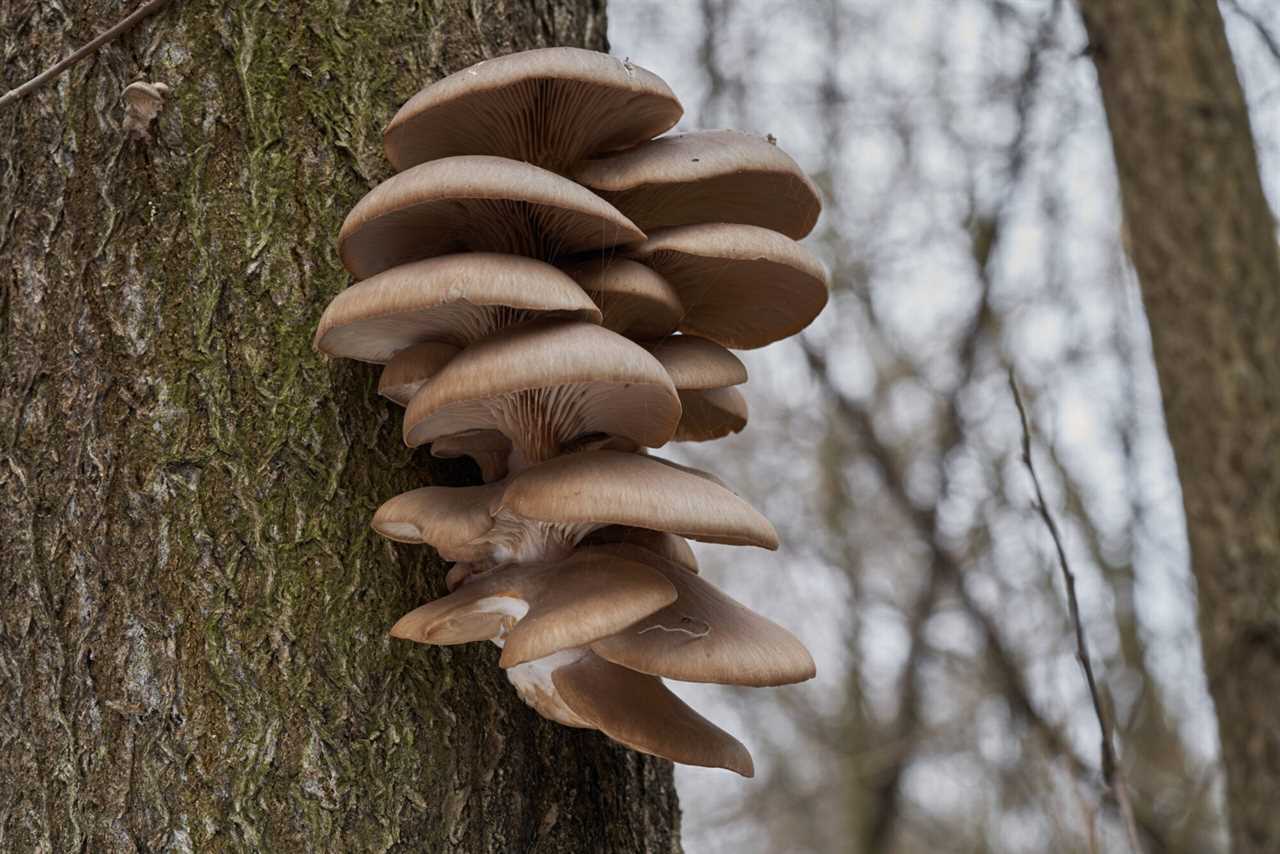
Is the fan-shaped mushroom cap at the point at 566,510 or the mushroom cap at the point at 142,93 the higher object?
the mushroom cap at the point at 142,93

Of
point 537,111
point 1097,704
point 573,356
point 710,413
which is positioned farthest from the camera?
point 710,413

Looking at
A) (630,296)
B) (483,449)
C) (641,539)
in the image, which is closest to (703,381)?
(630,296)

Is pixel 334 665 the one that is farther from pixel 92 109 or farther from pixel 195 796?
pixel 92 109

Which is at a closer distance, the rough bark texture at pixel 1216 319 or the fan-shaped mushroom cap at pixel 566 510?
the fan-shaped mushroom cap at pixel 566 510

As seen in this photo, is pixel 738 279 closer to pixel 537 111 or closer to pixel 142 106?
pixel 537 111

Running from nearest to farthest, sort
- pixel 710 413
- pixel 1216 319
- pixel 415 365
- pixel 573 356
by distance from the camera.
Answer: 1. pixel 573 356
2. pixel 415 365
3. pixel 710 413
4. pixel 1216 319

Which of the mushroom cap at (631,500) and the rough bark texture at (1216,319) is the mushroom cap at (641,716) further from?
the rough bark texture at (1216,319)

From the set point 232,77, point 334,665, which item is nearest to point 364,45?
point 232,77

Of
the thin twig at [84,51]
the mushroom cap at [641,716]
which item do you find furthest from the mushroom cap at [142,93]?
the mushroom cap at [641,716]
